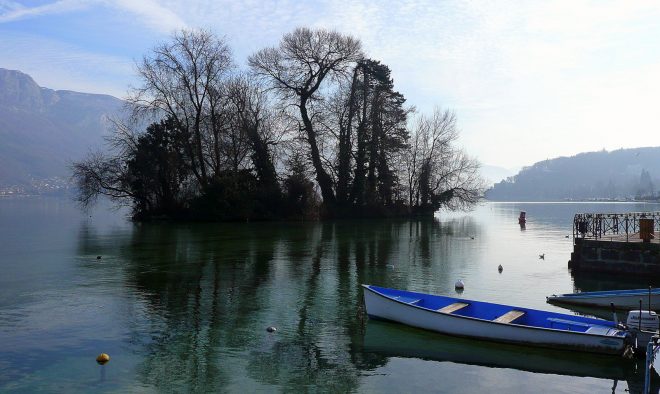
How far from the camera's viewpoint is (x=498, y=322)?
1251 centimetres

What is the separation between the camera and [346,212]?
67375 mm

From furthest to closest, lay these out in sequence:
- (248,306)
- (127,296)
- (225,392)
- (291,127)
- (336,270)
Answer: (291,127) < (336,270) < (127,296) < (248,306) < (225,392)

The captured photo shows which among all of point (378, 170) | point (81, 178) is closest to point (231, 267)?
point (81, 178)

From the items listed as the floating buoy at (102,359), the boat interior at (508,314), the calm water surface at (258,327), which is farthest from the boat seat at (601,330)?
the floating buoy at (102,359)

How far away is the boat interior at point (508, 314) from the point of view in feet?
41.3

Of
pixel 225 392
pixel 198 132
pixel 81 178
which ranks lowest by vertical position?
pixel 225 392

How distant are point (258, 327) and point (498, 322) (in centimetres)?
588

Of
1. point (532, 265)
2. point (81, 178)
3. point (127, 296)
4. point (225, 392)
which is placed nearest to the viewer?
point (225, 392)

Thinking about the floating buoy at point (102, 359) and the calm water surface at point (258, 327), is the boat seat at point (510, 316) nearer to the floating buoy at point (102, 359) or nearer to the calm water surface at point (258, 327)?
the calm water surface at point (258, 327)

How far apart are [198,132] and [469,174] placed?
39399 millimetres

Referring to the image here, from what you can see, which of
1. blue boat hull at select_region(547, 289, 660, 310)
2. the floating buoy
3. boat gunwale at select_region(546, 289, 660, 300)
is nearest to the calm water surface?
the floating buoy

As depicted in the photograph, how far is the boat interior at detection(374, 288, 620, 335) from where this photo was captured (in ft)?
41.3

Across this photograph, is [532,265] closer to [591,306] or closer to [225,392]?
[591,306]

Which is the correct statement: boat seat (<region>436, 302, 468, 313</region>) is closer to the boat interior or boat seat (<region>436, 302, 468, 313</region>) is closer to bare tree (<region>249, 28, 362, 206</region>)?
the boat interior
